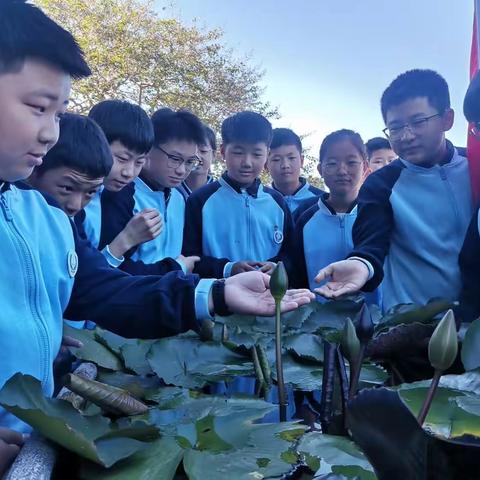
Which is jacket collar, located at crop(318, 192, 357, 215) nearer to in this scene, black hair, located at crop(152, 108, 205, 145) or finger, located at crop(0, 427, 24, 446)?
black hair, located at crop(152, 108, 205, 145)

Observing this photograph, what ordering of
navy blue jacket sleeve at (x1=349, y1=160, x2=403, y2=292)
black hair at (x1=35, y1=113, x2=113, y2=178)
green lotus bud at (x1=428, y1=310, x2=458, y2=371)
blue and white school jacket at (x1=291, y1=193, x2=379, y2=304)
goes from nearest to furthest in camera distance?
green lotus bud at (x1=428, y1=310, x2=458, y2=371)
black hair at (x1=35, y1=113, x2=113, y2=178)
navy blue jacket sleeve at (x1=349, y1=160, x2=403, y2=292)
blue and white school jacket at (x1=291, y1=193, x2=379, y2=304)

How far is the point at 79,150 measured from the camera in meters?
1.14

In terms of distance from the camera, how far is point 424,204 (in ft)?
4.67

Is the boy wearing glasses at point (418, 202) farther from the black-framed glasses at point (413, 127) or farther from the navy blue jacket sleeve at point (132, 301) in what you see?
the navy blue jacket sleeve at point (132, 301)

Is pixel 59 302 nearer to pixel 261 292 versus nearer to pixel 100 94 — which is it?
pixel 261 292

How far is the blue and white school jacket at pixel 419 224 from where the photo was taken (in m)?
1.40

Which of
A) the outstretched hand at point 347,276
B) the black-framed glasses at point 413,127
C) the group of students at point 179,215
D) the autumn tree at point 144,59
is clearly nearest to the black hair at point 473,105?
the group of students at point 179,215

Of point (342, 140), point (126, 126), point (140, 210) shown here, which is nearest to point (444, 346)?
point (126, 126)

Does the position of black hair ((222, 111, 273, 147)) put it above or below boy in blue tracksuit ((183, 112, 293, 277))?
above

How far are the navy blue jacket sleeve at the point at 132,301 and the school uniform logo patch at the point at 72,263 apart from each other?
4 centimetres

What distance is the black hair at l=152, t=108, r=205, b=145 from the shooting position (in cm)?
186

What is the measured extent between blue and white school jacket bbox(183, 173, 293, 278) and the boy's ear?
0.80 meters

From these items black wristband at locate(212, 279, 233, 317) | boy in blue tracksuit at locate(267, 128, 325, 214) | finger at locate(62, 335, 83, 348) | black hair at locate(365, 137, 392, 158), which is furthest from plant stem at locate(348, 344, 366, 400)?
black hair at locate(365, 137, 392, 158)

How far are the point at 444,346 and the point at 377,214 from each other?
109 centimetres
